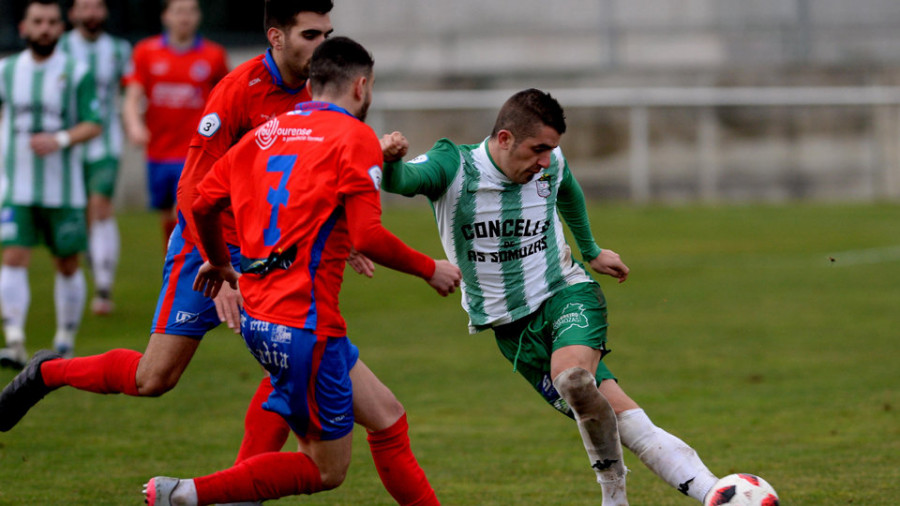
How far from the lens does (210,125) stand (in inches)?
197

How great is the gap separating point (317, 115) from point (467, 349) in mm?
5627

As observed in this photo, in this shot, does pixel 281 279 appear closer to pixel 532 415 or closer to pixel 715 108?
pixel 532 415

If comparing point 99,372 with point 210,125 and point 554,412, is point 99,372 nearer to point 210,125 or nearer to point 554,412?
point 210,125

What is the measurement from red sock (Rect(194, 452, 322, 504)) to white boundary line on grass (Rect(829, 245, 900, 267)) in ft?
36.8

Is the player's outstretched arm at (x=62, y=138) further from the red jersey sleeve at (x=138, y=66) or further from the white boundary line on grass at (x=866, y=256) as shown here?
the white boundary line on grass at (x=866, y=256)

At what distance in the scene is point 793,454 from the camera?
20.5 feet

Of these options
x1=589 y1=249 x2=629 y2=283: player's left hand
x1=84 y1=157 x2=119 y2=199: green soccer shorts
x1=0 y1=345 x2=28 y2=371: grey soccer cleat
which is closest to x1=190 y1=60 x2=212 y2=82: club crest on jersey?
x1=84 y1=157 x2=119 y2=199: green soccer shorts

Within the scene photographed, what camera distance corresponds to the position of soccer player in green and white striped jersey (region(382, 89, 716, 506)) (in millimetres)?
4914

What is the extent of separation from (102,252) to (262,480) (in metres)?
7.47

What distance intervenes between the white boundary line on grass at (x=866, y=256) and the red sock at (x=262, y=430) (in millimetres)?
10804

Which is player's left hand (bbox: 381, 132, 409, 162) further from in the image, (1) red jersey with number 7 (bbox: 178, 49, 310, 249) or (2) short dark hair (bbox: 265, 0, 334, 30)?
(2) short dark hair (bbox: 265, 0, 334, 30)

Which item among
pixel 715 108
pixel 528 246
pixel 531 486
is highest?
pixel 528 246

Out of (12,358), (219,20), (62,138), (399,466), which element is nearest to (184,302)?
(399,466)

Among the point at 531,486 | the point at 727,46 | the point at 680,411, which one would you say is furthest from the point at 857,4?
the point at 531,486
